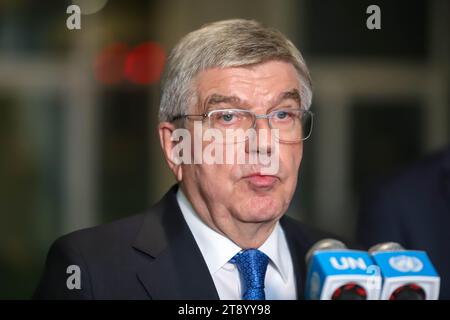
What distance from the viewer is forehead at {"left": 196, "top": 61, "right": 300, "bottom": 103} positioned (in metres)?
1.06

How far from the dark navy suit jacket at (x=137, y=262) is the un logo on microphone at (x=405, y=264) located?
24cm

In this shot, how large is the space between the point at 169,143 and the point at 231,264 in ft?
0.71

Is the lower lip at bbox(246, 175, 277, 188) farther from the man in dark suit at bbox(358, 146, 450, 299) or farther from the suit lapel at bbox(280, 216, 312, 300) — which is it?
the man in dark suit at bbox(358, 146, 450, 299)

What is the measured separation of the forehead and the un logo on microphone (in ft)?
0.93

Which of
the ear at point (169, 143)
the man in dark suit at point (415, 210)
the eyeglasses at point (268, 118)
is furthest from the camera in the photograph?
the man in dark suit at point (415, 210)

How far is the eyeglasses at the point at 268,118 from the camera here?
1060mm

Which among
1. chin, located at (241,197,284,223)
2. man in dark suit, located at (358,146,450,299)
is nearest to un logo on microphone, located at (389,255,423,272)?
chin, located at (241,197,284,223)

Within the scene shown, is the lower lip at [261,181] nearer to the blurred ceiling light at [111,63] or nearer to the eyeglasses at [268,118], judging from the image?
the eyeglasses at [268,118]

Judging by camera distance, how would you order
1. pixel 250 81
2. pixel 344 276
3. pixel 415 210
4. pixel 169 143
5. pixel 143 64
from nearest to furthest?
pixel 344 276, pixel 250 81, pixel 169 143, pixel 415 210, pixel 143 64

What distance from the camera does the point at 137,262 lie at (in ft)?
3.72

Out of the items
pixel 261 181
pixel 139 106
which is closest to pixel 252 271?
pixel 261 181

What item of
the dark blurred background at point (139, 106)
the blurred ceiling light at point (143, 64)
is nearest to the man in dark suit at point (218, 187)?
the dark blurred background at point (139, 106)

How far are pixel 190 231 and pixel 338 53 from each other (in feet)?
12.0

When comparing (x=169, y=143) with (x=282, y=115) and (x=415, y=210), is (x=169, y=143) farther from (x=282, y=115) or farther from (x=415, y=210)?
(x=415, y=210)
